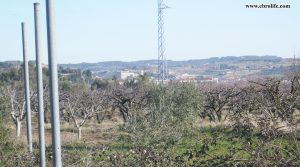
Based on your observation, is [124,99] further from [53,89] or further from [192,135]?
[53,89]

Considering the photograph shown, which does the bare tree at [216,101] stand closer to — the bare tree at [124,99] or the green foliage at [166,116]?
the bare tree at [124,99]

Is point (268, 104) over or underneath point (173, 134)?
over

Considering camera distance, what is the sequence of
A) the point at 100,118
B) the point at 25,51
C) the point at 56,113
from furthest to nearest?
the point at 100,118 < the point at 25,51 < the point at 56,113

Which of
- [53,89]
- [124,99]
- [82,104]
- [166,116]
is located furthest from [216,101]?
[53,89]

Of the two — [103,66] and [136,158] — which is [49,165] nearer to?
[136,158]

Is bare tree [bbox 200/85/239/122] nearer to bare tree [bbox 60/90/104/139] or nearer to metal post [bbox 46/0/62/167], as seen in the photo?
bare tree [bbox 60/90/104/139]

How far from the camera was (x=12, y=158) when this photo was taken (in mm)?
9305

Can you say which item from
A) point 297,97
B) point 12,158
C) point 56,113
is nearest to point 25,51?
point 12,158

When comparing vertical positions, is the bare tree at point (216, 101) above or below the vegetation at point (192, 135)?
below

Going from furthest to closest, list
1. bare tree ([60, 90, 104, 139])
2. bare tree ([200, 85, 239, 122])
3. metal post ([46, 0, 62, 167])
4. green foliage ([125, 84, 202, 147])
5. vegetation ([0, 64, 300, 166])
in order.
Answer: bare tree ([200, 85, 239, 122]), bare tree ([60, 90, 104, 139]), green foliage ([125, 84, 202, 147]), vegetation ([0, 64, 300, 166]), metal post ([46, 0, 62, 167])

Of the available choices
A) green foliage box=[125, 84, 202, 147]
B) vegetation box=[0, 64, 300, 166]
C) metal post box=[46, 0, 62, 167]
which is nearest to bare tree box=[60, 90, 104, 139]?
vegetation box=[0, 64, 300, 166]

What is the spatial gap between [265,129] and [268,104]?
1.32 feet

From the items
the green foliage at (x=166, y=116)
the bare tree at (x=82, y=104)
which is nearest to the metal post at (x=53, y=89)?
the green foliage at (x=166, y=116)

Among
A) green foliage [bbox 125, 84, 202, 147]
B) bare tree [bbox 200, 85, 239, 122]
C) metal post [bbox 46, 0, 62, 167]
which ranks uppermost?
metal post [bbox 46, 0, 62, 167]
